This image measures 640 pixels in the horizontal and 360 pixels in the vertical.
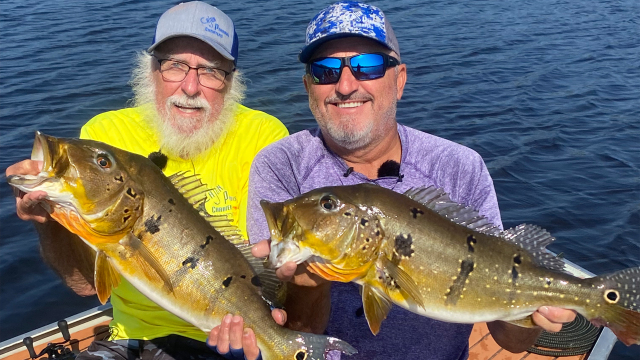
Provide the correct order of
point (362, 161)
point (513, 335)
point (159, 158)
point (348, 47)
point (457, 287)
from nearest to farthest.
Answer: point (457, 287) → point (513, 335) → point (348, 47) → point (362, 161) → point (159, 158)

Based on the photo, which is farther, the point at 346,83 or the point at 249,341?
the point at 346,83

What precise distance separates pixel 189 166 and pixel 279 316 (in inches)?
69.8

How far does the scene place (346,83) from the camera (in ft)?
12.2

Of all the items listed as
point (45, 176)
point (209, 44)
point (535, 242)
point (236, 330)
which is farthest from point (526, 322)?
point (209, 44)

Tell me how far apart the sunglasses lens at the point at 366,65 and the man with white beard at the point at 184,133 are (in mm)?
1192

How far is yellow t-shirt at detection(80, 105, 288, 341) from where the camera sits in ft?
13.9

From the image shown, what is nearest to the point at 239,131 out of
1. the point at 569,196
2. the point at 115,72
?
the point at 569,196

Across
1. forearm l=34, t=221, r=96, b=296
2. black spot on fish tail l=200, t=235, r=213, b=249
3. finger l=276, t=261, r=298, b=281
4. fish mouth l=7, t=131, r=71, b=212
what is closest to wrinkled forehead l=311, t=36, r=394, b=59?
black spot on fish tail l=200, t=235, r=213, b=249

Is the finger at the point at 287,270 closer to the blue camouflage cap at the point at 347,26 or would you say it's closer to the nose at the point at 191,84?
the blue camouflage cap at the point at 347,26

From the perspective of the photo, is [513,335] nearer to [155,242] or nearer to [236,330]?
[236,330]

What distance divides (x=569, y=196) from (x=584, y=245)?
1445 millimetres

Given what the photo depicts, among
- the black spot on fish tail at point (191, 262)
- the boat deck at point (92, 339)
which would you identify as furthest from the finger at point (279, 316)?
the boat deck at point (92, 339)

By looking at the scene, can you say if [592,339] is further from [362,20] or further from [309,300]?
[362,20]

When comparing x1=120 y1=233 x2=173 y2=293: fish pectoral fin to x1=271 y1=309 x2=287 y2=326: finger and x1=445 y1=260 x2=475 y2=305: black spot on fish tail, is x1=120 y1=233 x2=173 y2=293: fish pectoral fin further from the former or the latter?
x1=445 y1=260 x2=475 y2=305: black spot on fish tail
